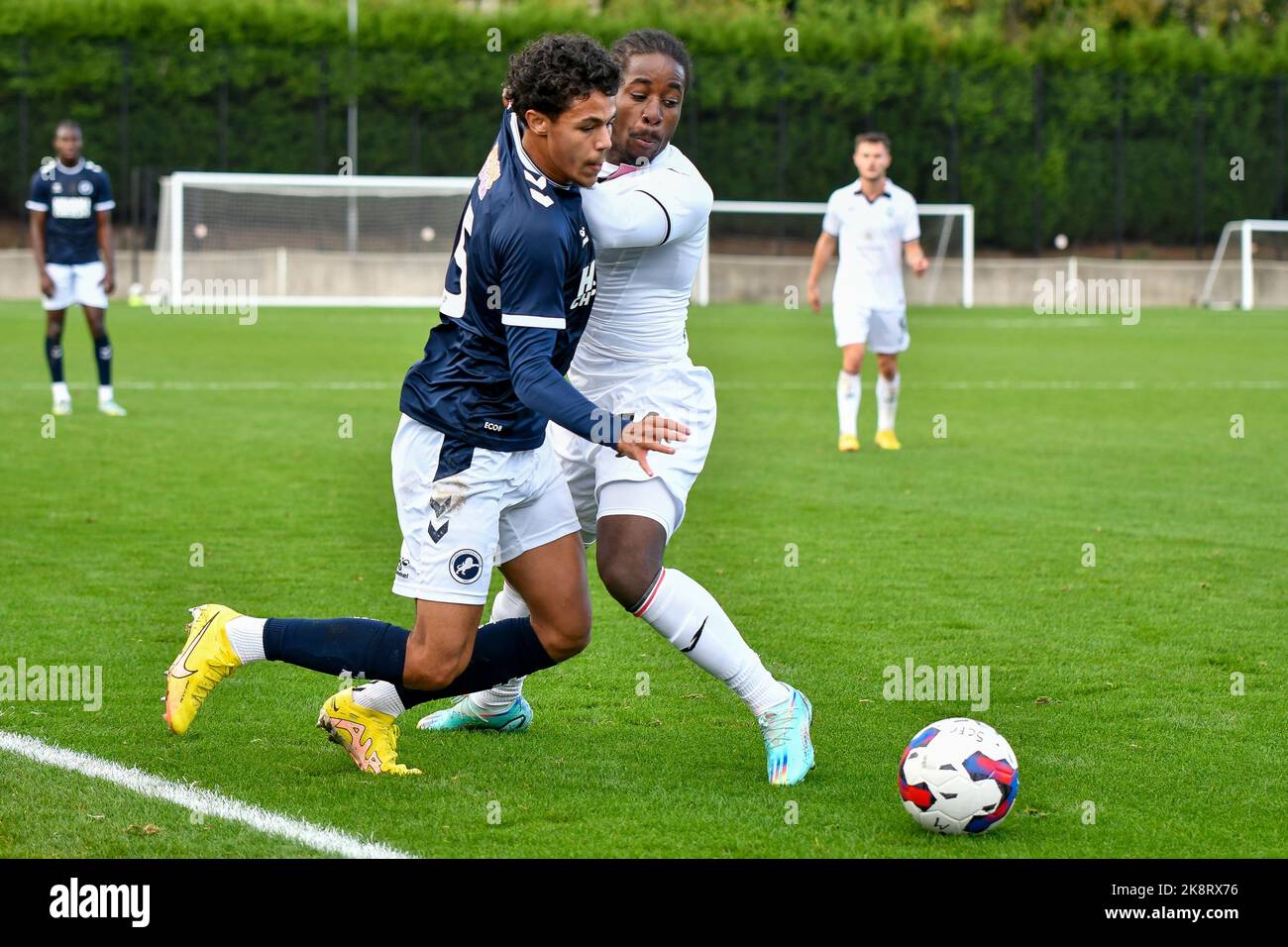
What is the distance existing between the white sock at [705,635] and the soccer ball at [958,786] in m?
0.58

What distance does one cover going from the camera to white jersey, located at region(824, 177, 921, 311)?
13094mm

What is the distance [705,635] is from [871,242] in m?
8.77

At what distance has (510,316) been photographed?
14.0 ft

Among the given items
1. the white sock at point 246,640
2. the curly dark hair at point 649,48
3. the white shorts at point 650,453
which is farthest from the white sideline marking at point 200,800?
the curly dark hair at point 649,48

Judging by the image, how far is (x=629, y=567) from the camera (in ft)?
15.8

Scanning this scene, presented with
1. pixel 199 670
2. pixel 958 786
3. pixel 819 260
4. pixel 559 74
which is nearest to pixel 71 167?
pixel 819 260

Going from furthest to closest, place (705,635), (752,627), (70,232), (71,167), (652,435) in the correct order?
(71,167), (70,232), (752,627), (705,635), (652,435)

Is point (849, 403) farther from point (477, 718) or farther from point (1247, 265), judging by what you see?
point (1247, 265)

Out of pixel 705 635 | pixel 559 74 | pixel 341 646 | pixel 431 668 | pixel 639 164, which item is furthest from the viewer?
pixel 639 164

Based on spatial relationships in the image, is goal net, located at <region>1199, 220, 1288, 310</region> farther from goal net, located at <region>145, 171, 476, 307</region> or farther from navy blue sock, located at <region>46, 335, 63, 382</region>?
navy blue sock, located at <region>46, 335, 63, 382</region>

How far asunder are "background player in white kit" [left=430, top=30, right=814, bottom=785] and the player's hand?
2.30ft

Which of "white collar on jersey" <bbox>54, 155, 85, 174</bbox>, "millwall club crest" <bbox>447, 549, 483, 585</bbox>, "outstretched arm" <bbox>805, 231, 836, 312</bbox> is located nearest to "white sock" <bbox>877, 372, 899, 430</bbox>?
"outstretched arm" <bbox>805, 231, 836, 312</bbox>

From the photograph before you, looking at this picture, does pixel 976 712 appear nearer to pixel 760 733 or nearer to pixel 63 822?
pixel 760 733
